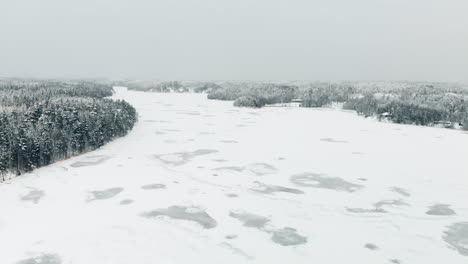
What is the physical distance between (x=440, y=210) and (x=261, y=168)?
932 centimetres

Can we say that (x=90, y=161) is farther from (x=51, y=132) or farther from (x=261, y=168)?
(x=261, y=168)

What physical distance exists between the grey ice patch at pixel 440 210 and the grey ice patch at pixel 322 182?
3328mm

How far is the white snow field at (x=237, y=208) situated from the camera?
991cm

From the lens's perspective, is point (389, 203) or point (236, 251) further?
point (389, 203)

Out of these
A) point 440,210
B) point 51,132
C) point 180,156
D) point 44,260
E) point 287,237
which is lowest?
point 44,260

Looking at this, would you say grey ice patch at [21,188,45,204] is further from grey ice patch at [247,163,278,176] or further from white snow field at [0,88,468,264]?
grey ice patch at [247,163,278,176]

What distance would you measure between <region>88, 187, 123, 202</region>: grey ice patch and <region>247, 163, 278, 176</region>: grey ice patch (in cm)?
754

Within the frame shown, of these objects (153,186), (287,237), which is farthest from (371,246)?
(153,186)

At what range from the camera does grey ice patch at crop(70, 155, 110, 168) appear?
19.8m

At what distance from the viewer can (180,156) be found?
22.3m

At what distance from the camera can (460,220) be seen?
12578 millimetres

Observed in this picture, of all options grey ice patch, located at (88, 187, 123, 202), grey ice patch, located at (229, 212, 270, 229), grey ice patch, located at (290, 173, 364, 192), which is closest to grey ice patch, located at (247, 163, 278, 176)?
grey ice patch, located at (290, 173, 364, 192)

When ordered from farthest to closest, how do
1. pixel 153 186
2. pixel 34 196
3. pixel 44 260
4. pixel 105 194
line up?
pixel 153 186, pixel 105 194, pixel 34 196, pixel 44 260

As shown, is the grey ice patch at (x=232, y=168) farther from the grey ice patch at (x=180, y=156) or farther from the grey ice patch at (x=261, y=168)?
the grey ice patch at (x=180, y=156)
